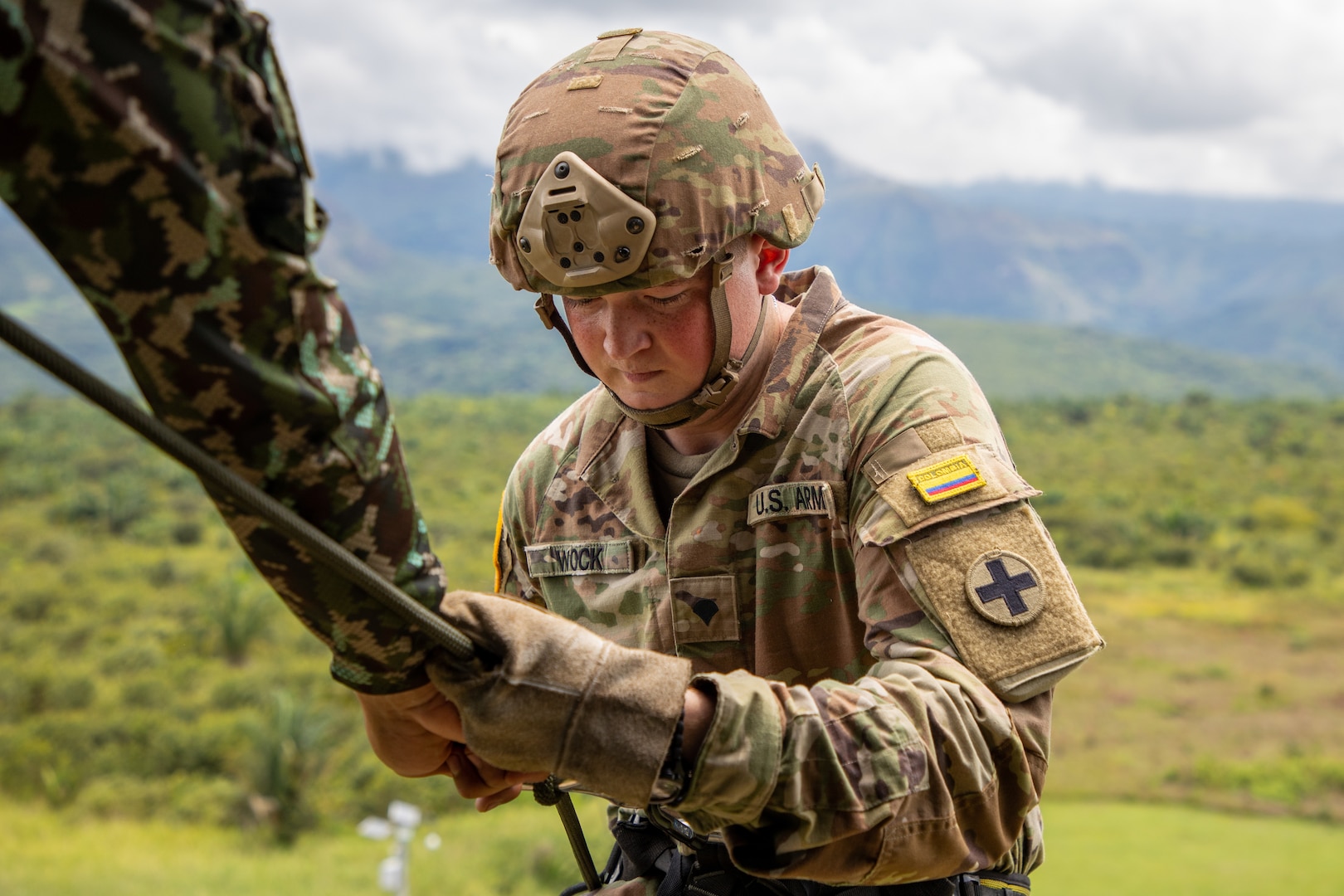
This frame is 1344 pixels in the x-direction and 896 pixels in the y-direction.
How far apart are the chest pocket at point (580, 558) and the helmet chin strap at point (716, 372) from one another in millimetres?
341

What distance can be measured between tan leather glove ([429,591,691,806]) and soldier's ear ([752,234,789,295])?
1432 millimetres

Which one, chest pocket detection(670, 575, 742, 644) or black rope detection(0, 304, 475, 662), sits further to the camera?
chest pocket detection(670, 575, 742, 644)

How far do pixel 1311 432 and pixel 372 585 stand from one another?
47.2 m

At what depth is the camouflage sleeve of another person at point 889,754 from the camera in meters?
1.91

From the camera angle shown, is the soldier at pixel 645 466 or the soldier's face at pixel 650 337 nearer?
the soldier at pixel 645 466

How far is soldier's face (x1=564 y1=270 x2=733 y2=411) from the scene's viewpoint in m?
2.76

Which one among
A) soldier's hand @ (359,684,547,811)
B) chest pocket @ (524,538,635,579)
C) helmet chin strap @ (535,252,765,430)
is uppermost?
helmet chin strap @ (535,252,765,430)

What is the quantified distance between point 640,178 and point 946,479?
3.13ft

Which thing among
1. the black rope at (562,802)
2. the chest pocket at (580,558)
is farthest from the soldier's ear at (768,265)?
the black rope at (562,802)

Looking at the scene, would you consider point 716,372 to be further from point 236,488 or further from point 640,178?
point 236,488

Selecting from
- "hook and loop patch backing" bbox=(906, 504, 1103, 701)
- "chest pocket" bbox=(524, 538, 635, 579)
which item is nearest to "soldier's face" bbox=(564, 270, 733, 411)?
"chest pocket" bbox=(524, 538, 635, 579)

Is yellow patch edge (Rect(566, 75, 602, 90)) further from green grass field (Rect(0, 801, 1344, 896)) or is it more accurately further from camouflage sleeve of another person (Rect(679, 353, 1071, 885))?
green grass field (Rect(0, 801, 1344, 896))

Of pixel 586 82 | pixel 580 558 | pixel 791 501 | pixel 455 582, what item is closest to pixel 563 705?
pixel 791 501

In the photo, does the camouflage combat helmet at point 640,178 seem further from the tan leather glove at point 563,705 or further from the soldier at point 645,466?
the tan leather glove at point 563,705
